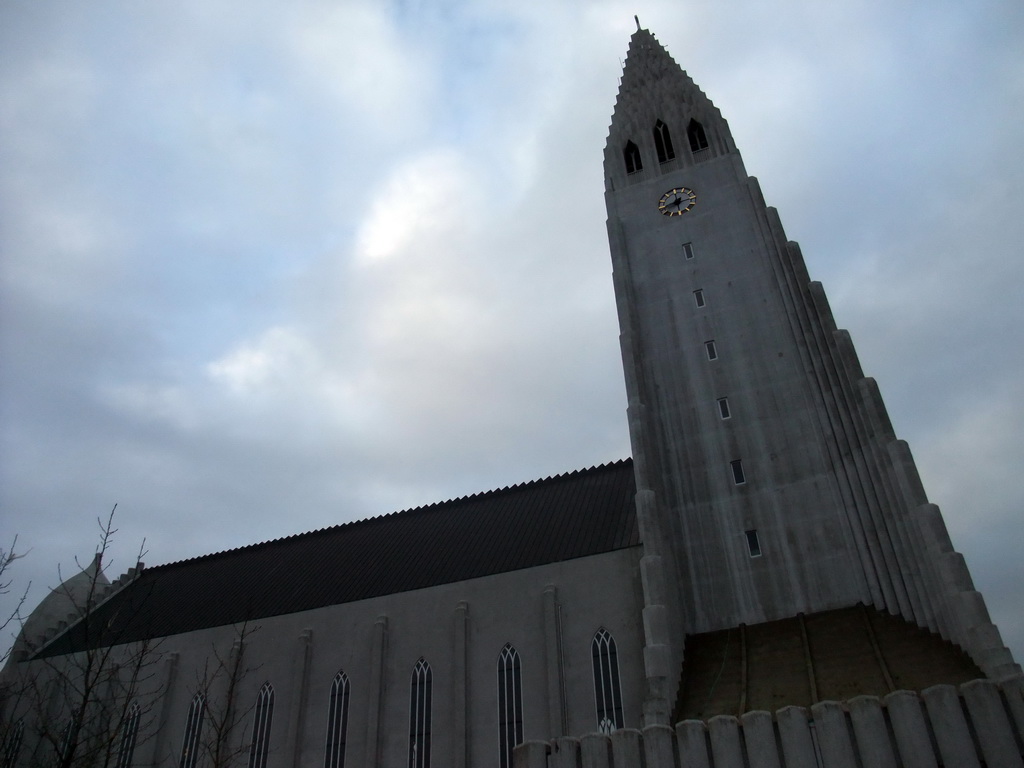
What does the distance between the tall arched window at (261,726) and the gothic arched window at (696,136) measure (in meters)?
36.0

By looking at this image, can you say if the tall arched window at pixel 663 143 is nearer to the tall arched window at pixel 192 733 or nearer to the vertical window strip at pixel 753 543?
the vertical window strip at pixel 753 543

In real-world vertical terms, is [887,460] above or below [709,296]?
below

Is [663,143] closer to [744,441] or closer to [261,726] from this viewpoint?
[744,441]

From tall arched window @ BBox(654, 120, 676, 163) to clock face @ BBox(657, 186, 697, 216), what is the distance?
3405 millimetres

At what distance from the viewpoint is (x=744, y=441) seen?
32.8 meters

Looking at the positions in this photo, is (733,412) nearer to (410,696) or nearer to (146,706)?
(410,696)

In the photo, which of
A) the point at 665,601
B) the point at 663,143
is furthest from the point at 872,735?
the point at 663,143

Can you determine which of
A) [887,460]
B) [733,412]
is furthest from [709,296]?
[887,460]

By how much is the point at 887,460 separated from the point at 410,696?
21340 mm

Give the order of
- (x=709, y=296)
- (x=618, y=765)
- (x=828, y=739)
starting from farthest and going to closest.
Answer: (x=709, y=296) → (x=618, y=765) → (x=828, y=739)

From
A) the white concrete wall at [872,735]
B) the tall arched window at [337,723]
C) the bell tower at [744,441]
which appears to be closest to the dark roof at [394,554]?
the bell tower at [744,441]

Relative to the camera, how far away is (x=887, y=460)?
28.0 m

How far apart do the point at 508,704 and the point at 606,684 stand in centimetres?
412

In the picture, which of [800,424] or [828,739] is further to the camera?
[800,424]
